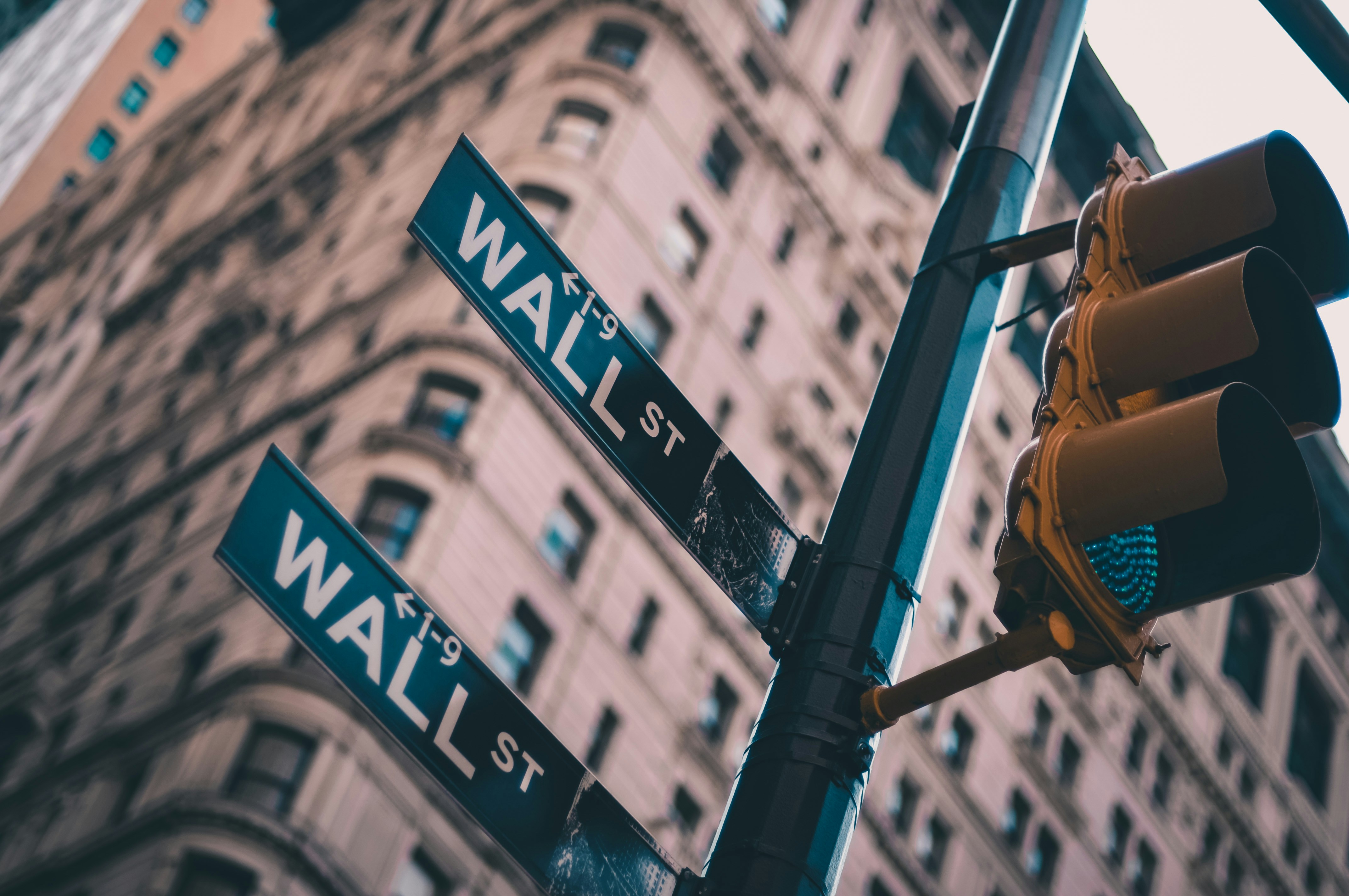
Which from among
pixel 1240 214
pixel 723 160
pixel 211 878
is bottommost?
pixel 1240 214

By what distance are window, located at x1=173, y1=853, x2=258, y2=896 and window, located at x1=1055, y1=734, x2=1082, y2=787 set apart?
31.1 meters

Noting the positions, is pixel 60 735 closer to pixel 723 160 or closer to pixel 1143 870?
pixel 723 160

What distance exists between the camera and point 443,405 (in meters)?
36.1

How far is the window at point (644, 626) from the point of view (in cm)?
3710

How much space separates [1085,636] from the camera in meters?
3.68

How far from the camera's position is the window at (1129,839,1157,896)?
52281 mm

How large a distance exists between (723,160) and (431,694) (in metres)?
44.3

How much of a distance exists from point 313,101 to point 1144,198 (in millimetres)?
63204

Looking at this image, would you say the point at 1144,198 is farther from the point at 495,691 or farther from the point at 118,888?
the point at 118,888

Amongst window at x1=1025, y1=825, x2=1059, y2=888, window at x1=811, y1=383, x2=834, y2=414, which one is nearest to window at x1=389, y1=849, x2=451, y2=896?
window at x1=811, y1=383, x2=834, y2=414

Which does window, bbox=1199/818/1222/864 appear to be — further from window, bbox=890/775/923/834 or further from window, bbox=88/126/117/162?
window, bbox=88/126/117/162

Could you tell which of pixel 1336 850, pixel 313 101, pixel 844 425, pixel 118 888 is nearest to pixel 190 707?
pixel 118 888

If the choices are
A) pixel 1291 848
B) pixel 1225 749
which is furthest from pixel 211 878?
pixel 1291 848

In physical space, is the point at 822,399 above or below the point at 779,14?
below
